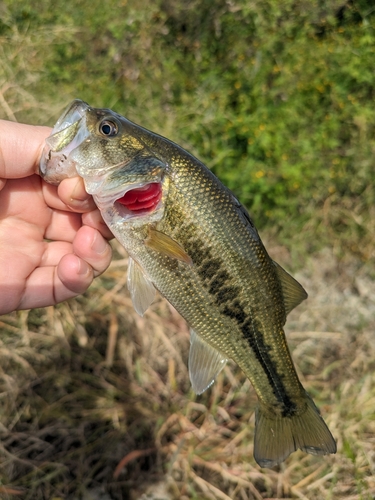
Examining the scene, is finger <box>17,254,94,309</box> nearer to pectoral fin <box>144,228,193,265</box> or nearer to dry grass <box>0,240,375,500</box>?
pectoral fin <box>144,228,193,265</box>

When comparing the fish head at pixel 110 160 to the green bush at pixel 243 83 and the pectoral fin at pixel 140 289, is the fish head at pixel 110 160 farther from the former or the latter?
the green bush at pixel 243 83

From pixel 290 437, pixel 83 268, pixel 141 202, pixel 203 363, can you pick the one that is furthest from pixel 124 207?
pixel 290 437

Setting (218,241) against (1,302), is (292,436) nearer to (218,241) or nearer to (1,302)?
(218,241)

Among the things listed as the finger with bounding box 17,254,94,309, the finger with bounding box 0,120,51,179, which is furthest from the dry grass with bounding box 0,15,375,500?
the finger with bounding box 0,120,51,179

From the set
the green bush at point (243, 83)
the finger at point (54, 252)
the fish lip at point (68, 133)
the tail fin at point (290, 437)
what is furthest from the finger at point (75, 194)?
the green bush at point (243, 83)

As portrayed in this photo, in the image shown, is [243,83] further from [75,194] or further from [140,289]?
[140,289]

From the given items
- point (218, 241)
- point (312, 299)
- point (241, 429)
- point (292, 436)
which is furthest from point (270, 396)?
point (312, 299)

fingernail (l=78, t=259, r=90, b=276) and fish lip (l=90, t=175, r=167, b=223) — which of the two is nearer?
fish lip (l=90, t=175, r=167, b=223)
